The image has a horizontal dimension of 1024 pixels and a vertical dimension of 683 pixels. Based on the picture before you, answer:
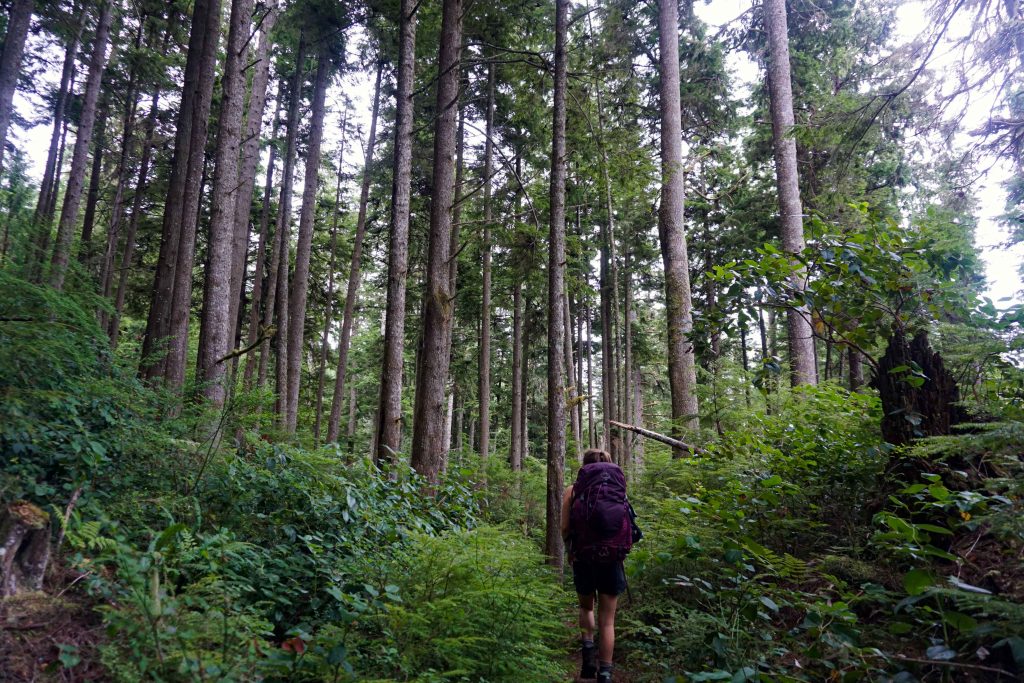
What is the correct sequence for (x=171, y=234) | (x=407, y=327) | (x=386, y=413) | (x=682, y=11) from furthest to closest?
(x=407, y=327), (x=682, y=11), (x=171, y=234), (x=386, y=413)

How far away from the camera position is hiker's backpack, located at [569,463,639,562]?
16.0 feet

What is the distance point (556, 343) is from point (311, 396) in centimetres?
2229

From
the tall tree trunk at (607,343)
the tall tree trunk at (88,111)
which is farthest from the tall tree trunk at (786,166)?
the tall tree trunk at (88,111)

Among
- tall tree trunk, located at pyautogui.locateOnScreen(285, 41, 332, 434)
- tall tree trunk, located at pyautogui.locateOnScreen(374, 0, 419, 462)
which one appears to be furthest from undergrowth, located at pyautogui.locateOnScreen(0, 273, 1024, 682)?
tall tree trunk, located at pyautogui.locateOnScreen(285, 41, 332, 434)

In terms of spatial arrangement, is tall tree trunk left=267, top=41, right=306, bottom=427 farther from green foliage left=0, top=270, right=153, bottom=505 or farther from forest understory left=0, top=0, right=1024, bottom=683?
green foliage left=0, top=270, right=153, bottom=505

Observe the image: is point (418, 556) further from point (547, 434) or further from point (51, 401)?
point (547, 434)

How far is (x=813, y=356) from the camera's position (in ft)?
36.3

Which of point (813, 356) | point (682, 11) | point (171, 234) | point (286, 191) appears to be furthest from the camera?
point (286, 191)

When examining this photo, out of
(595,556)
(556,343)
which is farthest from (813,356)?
(595,556)

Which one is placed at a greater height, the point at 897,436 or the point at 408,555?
the point at 897,436

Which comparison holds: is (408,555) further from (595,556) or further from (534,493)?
(534,493)

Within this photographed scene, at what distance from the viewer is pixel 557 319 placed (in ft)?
27.1

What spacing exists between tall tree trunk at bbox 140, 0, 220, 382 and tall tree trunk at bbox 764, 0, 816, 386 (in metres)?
11.1

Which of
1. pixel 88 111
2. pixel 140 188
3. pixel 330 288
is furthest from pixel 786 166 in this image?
pixel 140 188
